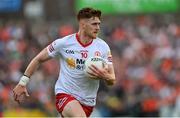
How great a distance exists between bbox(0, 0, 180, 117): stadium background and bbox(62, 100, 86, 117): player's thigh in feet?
21.4

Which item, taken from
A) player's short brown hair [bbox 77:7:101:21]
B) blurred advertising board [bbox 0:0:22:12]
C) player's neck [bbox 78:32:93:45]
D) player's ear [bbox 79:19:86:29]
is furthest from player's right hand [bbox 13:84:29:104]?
blurred advertising board [bbox 0:0:22:12]

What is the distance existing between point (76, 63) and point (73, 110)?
66cm

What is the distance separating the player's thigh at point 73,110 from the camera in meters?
13.2

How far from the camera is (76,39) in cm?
1349

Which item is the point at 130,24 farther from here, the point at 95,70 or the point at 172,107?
the point at 95,70

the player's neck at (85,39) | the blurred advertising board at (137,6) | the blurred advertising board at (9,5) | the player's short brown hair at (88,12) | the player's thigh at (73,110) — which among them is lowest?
the blurred advertising board at (9,5)

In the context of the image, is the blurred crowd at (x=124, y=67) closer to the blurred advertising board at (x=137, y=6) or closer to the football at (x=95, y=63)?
the blurred advertising board at (x=137, y=6)

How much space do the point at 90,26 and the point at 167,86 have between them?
375 inches

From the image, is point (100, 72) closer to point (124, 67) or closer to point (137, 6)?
point (124, 67)

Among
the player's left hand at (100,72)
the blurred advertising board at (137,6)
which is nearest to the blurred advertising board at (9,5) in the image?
the blurred advertising board at (137,6)

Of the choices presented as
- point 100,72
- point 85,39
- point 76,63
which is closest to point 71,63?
point 76,63

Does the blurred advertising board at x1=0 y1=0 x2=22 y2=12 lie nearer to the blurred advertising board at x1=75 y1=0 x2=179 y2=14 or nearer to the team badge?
the blurred advertising board at x1=75 y1=0 x2=179 y2=14

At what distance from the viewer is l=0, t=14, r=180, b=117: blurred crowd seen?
70.4 ft

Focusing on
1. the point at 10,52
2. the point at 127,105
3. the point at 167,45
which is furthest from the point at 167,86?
the point at 10,52
